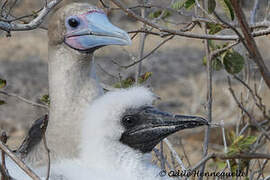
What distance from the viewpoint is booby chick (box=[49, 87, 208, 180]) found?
2.62 meters

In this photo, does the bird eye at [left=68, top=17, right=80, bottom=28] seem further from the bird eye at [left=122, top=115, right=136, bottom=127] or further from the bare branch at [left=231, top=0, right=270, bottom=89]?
the bare branch at [left=231, top=0, right=270, bottom=89]

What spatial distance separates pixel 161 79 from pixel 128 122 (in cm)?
607

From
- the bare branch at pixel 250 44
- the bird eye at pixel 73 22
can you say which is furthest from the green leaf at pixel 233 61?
the bare branch at pixel 250 44

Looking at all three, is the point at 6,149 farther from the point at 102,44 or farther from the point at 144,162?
the point at 102,44

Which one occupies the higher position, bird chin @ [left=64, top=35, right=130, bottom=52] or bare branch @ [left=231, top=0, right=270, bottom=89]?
bare branch @ [left=231, top=0, right=270, bottom=89]

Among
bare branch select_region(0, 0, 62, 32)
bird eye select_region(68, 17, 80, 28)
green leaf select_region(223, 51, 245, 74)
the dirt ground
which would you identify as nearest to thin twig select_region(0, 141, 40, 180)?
bare branch select_region(0, 0, 62, 32)

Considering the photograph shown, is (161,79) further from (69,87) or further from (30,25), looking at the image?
(30,25)

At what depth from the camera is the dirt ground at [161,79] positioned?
6.87 metres

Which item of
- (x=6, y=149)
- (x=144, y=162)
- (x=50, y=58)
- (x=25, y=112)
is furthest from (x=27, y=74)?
(x=6, y=149)

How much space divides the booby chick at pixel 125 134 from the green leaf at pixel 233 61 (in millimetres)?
567

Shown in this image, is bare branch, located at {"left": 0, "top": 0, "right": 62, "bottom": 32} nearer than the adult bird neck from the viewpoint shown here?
Yes

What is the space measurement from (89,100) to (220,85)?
5581 mm

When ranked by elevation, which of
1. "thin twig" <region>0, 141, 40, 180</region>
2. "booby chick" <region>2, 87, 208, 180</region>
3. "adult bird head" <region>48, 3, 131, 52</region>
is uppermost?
"adult bird head" <region>48, 3, 131, 52</region>

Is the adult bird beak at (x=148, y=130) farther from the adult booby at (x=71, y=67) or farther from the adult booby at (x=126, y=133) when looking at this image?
the adult booby at (x=71, y=67)
